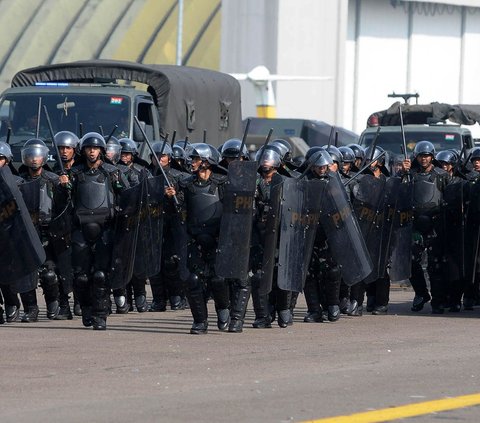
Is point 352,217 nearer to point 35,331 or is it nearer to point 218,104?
point 35,331

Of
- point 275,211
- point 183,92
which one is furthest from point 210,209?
point 183,92

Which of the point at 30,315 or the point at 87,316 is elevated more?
the point at 87,316

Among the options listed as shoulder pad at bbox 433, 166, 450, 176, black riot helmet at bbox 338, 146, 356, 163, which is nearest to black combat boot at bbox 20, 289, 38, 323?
black riot helmet at bbox 338, 146, 356, 163

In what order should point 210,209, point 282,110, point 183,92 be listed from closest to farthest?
point 210,209 < point 183,92 < point 282,110

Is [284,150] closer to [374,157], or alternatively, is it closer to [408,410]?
[374,157]

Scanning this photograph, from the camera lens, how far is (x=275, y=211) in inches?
580

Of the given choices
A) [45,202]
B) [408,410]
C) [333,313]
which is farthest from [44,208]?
[408,410]

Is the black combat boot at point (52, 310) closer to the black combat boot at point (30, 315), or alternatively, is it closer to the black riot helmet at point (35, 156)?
the black combat boot at point (30, 315)

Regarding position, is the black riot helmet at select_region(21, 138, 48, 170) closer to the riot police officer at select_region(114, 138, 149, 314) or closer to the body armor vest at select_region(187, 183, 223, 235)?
the riot police officer at select_region(114, 138, 149, 314)

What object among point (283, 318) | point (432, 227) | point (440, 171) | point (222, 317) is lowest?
point (283, 318)

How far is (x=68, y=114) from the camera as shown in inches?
828

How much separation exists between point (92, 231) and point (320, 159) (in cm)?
230

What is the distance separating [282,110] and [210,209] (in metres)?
45.6

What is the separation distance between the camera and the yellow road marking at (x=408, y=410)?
9.27m
